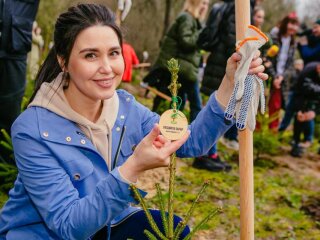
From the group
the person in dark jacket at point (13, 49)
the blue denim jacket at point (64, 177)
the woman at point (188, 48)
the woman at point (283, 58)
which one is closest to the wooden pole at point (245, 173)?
the blue denim jacket at point (64, 177)

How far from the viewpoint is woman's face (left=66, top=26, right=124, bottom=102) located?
1715 mm

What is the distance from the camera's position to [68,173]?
70.0 inches

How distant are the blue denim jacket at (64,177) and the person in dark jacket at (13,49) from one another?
1.57m

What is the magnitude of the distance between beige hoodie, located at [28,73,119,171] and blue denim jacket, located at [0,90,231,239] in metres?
0.03

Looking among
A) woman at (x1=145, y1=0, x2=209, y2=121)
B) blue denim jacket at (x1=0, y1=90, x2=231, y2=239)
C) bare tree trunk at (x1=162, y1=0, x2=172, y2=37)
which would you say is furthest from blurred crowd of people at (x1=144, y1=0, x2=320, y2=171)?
bare tree trunk at (x1=162, y1=0, x2=172, y2=37)

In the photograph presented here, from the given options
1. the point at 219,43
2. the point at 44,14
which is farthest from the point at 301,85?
the point at 44,14

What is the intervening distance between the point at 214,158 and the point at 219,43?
122cm

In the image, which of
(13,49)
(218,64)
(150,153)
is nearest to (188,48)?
(218,64)

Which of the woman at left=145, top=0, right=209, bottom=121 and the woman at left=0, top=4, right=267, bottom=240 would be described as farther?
the woman at left=145, top=0, right=209, bottom=121

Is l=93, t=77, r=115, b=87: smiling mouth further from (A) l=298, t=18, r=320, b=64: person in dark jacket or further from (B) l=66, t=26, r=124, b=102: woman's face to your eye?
(A) l=298, t=18, r=320, b=64: person in dark jacket

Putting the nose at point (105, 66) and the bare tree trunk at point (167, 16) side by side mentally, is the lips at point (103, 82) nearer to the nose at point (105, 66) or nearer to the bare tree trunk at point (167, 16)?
the nose at point (105, 66)

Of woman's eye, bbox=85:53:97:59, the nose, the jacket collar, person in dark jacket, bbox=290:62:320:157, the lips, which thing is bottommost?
person in dark jacket, bbox=290:62:320:157

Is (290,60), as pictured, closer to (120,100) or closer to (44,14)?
(120,100)

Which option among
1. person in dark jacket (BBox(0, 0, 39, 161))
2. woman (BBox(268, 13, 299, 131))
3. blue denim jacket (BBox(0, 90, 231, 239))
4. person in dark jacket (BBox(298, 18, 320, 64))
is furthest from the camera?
person in dark jacket (BBox(298, 18, 320, 64))
